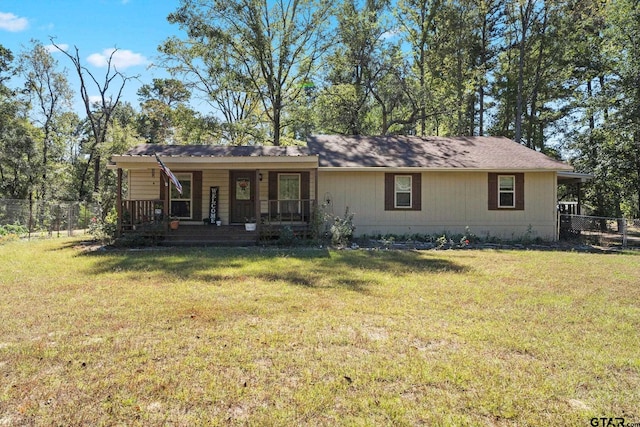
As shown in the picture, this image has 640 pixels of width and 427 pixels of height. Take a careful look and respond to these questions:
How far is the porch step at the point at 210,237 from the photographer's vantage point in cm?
1166

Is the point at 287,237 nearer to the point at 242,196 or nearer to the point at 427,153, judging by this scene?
the point at 242,196

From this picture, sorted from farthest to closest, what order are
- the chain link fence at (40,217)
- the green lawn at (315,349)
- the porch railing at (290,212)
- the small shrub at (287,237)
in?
the chain link fence at (40,217)
the porch railing at (290,212)
the small shrub at (287,237)
the green lawn at (315,349)

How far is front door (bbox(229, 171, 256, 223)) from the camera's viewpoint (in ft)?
44.7

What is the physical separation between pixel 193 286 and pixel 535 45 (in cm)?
2505

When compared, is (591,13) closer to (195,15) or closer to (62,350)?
(195,15)

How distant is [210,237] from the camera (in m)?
11.8

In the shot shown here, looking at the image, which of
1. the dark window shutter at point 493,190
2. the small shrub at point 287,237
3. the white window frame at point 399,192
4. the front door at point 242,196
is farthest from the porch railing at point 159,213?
the dark window shutter at point 493,190

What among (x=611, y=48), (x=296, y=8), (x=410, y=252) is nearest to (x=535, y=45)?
(x=611, y=48)

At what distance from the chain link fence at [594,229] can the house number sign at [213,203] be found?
12.7m

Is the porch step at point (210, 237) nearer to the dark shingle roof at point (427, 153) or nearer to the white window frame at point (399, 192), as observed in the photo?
the dark shingle roof at point (427, 153)

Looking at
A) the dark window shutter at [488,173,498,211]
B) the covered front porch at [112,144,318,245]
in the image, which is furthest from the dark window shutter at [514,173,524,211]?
the covered front porch at [112,144,318,245]

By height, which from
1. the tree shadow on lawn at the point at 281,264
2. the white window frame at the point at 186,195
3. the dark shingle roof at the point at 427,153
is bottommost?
the tree shadow on lawn at the point at 281,264

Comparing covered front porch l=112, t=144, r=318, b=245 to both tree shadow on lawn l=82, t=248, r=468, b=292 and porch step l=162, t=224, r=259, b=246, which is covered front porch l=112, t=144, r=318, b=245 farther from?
tree shadow on lawn l=82, t=248, r=468, b=292

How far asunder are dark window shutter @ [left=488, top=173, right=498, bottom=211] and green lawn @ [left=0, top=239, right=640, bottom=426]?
643 cm
